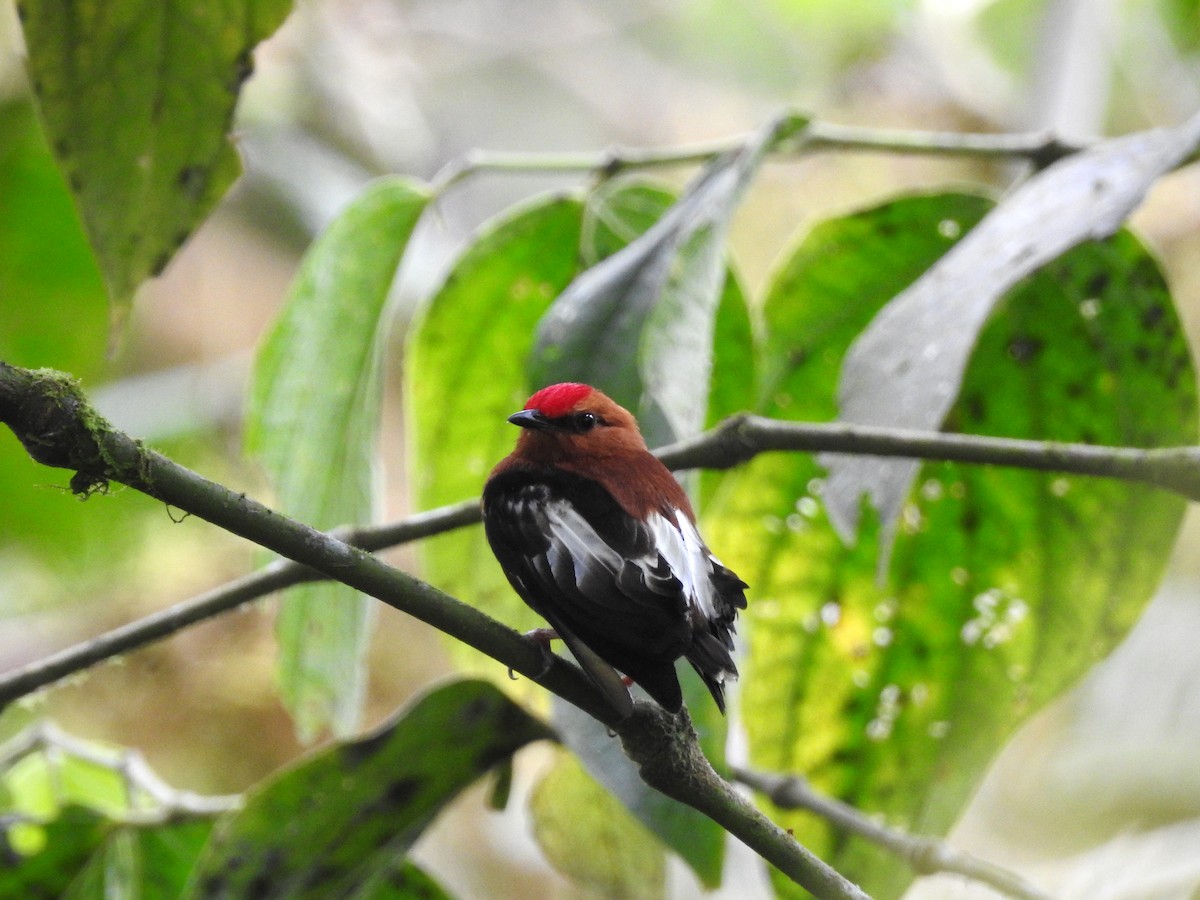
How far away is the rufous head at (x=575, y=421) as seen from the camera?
1788 millimetres

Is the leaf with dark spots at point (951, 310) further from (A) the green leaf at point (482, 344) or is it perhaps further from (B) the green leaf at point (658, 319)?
(A) the green leaf at point (482, 344)

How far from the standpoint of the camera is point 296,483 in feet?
6.40

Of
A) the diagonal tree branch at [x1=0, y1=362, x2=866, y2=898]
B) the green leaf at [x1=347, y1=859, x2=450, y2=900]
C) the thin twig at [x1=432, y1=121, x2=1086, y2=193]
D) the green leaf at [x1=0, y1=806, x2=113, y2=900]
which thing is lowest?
the green leaf at [x1=0, y1=806, x2=113, y2=900]

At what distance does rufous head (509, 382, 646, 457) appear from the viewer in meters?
1.79

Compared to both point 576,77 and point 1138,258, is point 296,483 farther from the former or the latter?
point 576,77

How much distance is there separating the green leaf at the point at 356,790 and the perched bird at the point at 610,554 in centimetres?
33

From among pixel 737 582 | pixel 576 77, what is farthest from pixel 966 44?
pixel 737 582

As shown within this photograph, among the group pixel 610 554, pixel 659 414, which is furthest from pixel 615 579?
pixel 659 414

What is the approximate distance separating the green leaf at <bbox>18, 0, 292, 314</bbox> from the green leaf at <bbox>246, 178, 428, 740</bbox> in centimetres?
35

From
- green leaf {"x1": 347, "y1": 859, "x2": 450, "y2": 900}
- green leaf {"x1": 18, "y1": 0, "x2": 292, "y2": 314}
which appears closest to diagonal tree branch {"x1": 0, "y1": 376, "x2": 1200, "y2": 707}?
green leaf {"x1": 18, "y1": 0, "x2": 292, "y2": 314}

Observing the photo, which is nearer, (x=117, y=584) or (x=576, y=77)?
(x=117, y=584)

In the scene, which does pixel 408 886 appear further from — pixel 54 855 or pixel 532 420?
pixel 532 420

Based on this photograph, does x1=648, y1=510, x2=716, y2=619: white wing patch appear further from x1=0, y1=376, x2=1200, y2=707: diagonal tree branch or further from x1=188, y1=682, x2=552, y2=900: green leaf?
x1=188, y1=682, x2=552, y2=900: green leaf

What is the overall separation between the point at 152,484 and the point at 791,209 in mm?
5431
